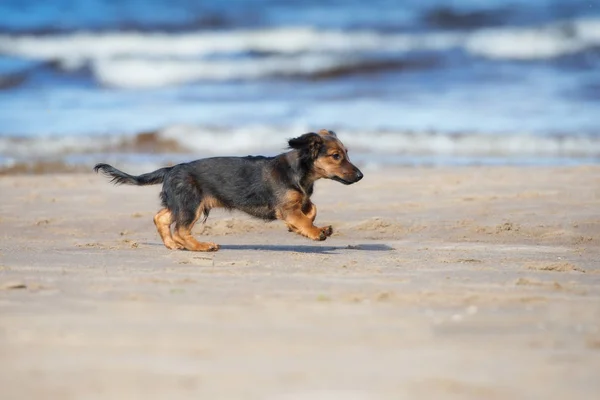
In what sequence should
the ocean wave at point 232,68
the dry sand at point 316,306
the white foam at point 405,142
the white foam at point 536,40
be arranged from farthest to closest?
the white foam at point 536,40
the ocean wave at point 232,68
the white foam at point 405,142
the dry sand at point 316,306

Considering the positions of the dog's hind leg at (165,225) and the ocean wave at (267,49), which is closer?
the dog's hind leg at (165,225)

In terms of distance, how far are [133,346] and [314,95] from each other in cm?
1584

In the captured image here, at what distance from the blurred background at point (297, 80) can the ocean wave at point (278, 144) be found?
37 mm

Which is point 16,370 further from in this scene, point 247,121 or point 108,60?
point 108,60

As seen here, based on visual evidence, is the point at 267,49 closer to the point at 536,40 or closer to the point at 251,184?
the point at 536,40

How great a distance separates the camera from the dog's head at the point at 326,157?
753 centimetres

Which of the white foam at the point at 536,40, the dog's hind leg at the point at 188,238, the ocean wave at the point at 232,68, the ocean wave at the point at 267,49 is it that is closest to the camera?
the dog's hind leg at the point at 188,238

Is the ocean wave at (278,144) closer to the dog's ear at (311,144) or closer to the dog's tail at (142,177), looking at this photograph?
the dog's tail at (142,177)

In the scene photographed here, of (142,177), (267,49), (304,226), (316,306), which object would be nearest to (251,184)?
(304,226)

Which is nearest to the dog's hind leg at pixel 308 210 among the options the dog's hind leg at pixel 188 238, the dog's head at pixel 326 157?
the dog's head at pixel 326 157

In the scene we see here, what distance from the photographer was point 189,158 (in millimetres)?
13586

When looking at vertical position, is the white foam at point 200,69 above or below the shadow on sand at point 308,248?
above

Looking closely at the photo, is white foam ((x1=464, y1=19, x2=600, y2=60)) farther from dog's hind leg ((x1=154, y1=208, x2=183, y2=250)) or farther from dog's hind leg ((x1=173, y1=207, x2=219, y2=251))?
dog's hind leg ((x1=173, y1=207, x2=219, y2=251))

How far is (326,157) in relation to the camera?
755 cm
